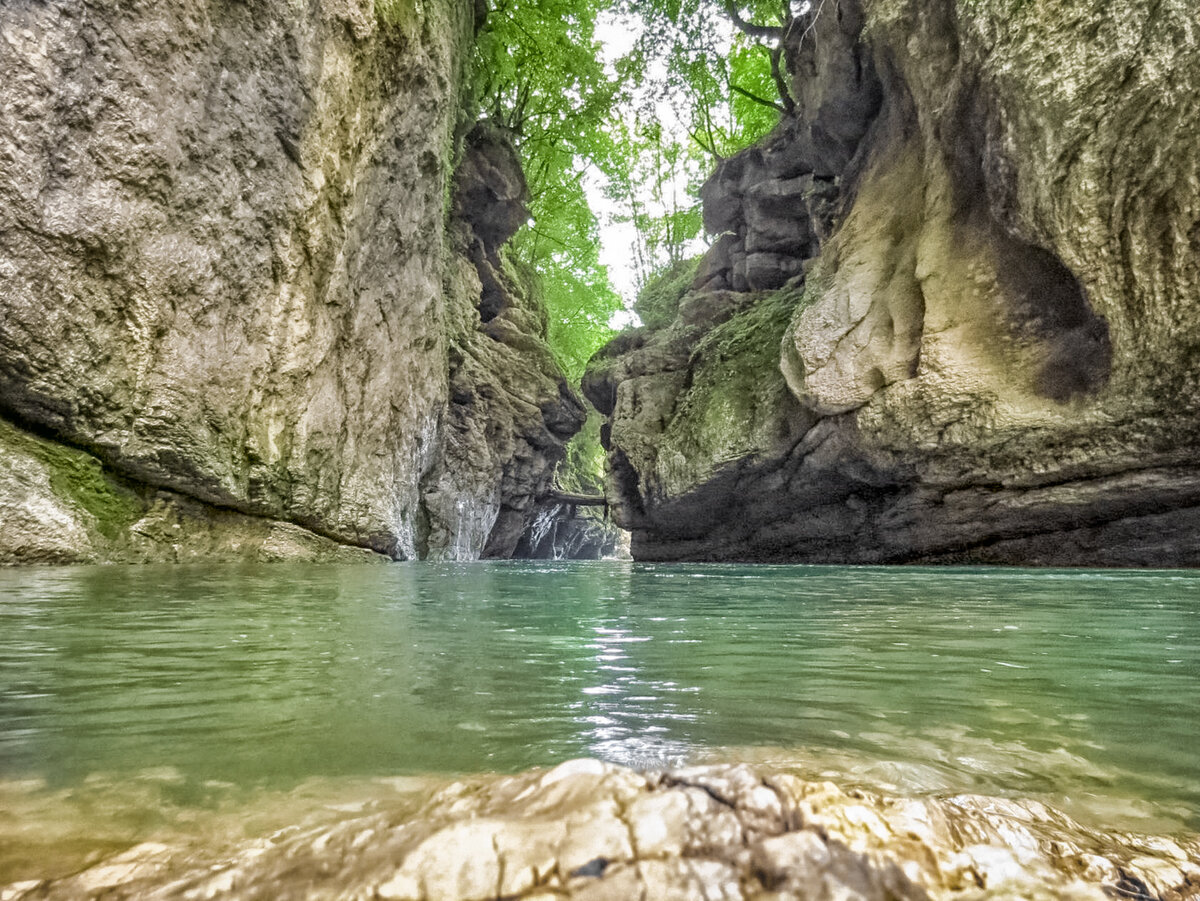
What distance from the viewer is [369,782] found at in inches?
45.4

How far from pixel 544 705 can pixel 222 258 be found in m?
7.89

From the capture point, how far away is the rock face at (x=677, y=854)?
754mm

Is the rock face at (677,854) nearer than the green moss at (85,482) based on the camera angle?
Yes

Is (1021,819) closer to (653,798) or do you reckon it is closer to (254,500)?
(653,798)

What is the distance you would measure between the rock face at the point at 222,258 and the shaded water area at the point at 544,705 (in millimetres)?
3997

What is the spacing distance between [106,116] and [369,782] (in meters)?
8.03

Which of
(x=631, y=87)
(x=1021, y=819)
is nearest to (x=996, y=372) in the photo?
(x=1021, y=819)

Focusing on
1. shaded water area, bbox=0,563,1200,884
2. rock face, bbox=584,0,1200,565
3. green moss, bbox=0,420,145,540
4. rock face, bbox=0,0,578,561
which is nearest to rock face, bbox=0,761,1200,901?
shaded water area, bbox=0,563,1200,884

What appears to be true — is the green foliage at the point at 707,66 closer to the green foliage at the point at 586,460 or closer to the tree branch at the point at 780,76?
the tree branch at the point at 780,76

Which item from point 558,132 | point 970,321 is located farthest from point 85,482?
point 558,132

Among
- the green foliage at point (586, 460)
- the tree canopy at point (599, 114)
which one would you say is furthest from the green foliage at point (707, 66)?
the green foliage at point (586, 460)

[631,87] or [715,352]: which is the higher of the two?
[631,87]

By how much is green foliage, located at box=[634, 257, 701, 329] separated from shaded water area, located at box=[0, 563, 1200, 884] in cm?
1500

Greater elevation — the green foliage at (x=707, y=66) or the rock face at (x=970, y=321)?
the green foliage at (x=707, y=66)
